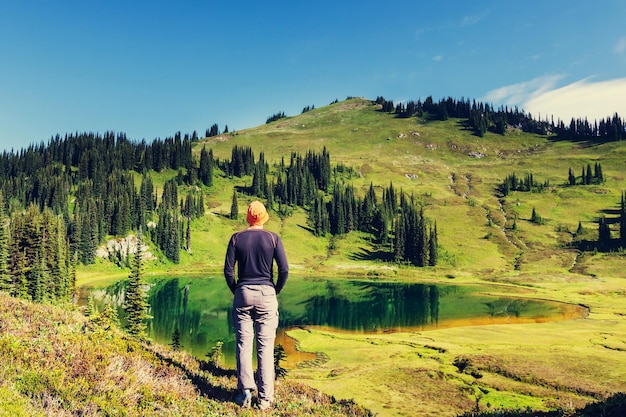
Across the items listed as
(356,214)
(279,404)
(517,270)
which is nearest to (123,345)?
(279,404)

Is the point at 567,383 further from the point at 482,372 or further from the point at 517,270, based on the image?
the point at 517,270

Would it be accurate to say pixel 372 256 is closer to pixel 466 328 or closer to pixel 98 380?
pixel 466 328

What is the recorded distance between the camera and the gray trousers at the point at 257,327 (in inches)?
384

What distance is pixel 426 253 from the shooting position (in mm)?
148875

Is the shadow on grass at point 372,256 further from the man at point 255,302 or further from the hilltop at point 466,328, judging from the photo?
the man at point 255,302

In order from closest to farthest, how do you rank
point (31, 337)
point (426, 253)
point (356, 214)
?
1. point (31, 337)
2. point (426, 253)
3. point (356, 214)

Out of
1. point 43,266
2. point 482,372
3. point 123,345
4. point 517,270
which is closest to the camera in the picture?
point 123,345

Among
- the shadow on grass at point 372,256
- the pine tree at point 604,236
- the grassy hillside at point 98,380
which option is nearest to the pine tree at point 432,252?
the shadow on grass at point 372,256

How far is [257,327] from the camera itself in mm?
9930

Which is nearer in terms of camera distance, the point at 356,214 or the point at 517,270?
the point at 517,270

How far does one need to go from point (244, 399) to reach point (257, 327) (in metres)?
1.80

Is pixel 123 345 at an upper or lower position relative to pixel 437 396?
upper

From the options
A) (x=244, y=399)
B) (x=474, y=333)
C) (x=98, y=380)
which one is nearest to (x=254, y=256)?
(x=244, y=399)

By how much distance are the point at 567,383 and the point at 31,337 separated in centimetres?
3088
